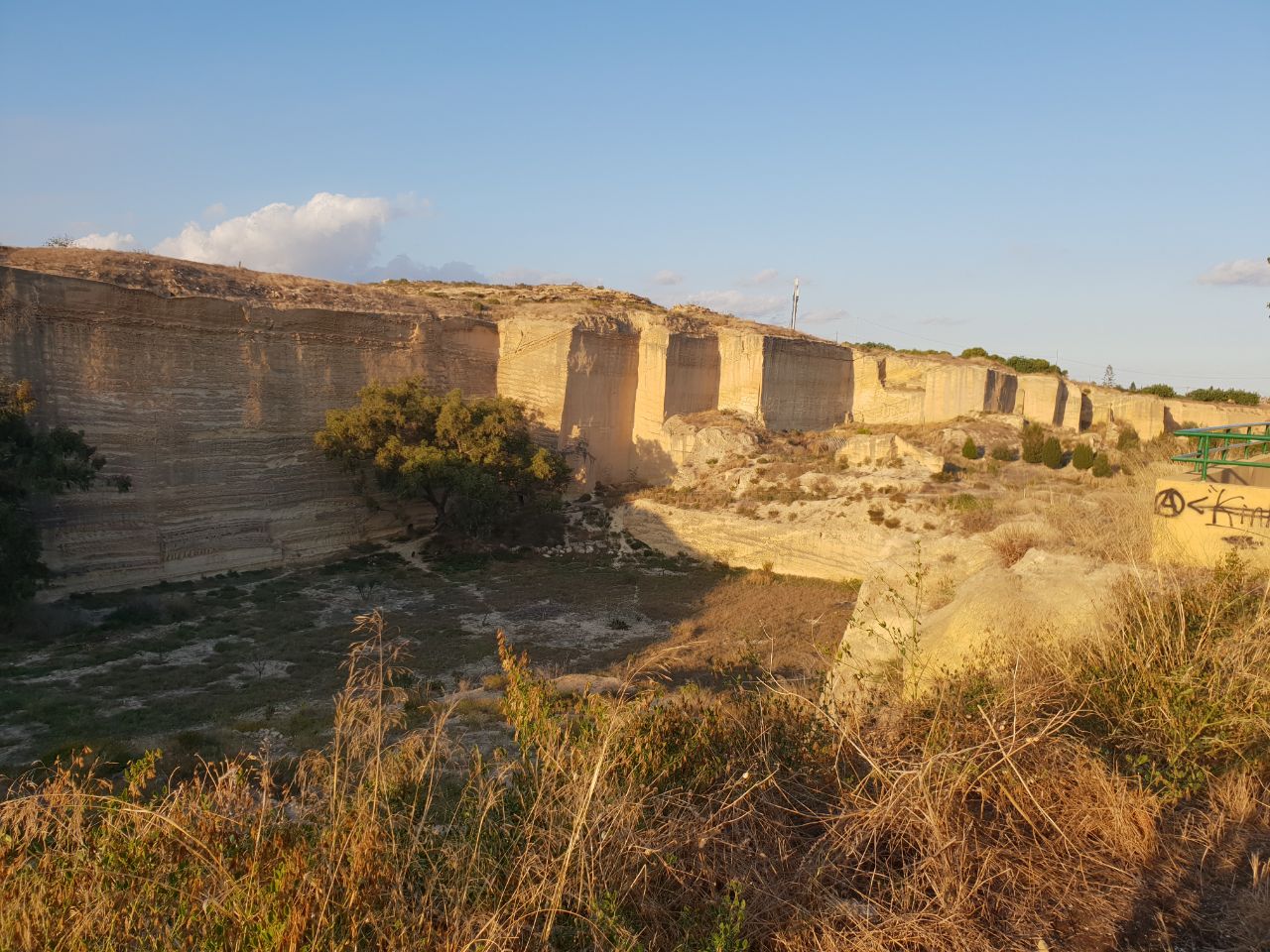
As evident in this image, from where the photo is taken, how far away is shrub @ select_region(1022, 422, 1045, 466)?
20.1 metres

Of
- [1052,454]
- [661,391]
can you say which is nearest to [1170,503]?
[1052,454]

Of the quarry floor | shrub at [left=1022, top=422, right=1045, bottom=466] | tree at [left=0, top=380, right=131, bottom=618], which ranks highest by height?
shrub at [left=1022, top=422, right=1045, bottom=466]

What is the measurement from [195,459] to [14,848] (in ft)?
47.9

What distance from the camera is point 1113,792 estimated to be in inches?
124

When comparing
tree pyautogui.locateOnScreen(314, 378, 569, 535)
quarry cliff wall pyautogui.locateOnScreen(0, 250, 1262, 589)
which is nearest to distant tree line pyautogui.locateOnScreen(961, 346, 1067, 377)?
quarry cliff wall pyautogui.locateOnScreen(0, 250, 1262, 589)

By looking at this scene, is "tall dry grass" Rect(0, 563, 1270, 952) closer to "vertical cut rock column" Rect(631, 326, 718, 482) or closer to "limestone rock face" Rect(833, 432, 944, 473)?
"limestone rock face" Rect(833, 432, 944, 473)

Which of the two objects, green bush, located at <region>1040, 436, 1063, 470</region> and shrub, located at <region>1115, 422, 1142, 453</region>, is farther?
shrub, located at <region>1115, 422, 1142, 453</region>

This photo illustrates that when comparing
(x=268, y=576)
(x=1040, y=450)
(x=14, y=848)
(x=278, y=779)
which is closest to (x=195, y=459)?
(x=268, y=576)

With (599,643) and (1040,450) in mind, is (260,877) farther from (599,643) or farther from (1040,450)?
(1040,450)

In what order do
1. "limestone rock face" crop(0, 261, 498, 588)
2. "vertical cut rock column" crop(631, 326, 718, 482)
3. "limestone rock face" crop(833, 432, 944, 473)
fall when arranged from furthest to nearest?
"vertical cut rock column" crop(631, 326, 718, 482), "limestone rock face" crop(833, 432, 944, 473), "limestone rock face" crop(0, 261, 498, 588)

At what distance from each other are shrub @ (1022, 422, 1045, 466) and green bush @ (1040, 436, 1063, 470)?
3.5 inches

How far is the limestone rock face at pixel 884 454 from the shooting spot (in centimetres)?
1812

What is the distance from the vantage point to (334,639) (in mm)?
12250

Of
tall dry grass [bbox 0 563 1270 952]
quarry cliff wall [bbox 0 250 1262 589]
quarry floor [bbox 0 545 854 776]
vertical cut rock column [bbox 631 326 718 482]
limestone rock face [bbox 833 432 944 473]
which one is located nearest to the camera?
tall dry grass [bbox 0 563 1270 952]
